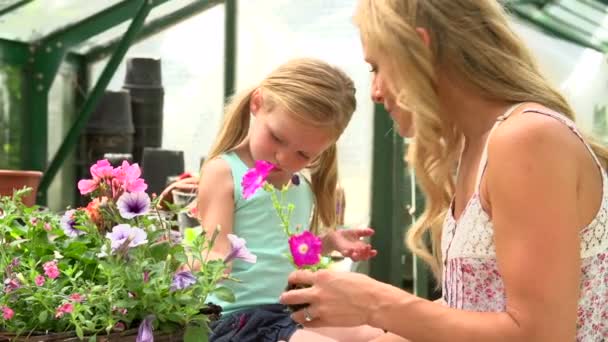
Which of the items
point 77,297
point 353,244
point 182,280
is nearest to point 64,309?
point 77,297

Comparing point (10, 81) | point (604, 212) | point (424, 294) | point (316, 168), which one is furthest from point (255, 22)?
point (604, 212)

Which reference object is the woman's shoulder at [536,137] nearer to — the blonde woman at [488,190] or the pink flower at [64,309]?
the blonde woman at [488,190]

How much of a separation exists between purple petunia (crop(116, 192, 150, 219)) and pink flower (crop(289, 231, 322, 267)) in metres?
0.18

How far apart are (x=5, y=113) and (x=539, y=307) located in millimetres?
3033

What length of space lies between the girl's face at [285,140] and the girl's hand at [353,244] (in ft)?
0.68

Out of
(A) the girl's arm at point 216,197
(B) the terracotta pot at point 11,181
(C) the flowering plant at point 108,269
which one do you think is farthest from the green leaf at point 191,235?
(B) the terracotta pot at point 11,181

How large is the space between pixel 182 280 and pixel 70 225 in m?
0.19

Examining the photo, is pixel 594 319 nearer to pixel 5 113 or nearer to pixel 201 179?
pixel 201 179

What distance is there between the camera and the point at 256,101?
183 centimetres

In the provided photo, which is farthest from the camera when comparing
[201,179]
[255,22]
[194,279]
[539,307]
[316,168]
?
[255,22]

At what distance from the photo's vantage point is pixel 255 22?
355 cm

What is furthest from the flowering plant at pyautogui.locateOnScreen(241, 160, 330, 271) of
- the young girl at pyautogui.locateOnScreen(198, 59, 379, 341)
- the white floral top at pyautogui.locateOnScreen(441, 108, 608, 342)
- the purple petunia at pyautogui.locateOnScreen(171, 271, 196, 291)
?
the young girl at pyautogui.locateOnScreen(198, 59, 379, 341)

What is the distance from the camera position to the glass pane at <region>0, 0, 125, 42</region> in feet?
11.4

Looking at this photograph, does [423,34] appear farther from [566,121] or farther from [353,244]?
[353,244]
